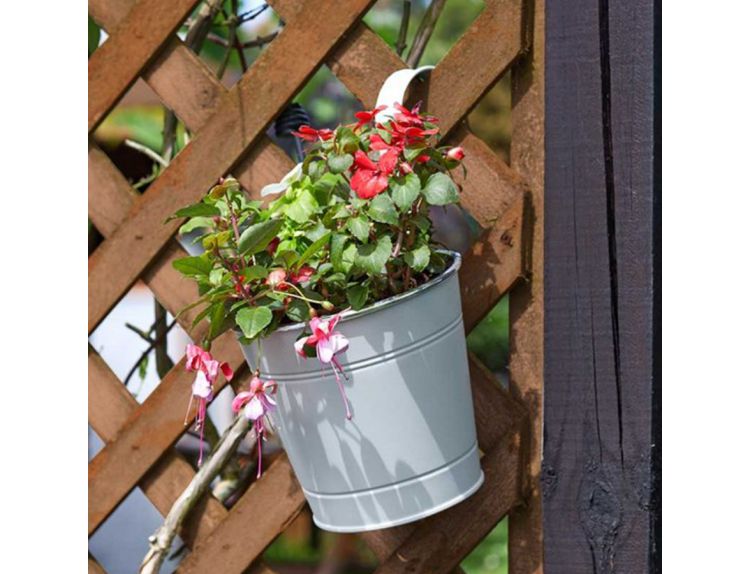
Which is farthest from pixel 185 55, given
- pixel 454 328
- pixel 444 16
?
pixel 444 16

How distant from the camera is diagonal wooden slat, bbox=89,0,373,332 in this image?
1.38m

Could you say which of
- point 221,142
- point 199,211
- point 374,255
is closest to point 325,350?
point 374,255

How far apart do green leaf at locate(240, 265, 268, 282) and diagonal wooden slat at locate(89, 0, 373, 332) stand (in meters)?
0.33

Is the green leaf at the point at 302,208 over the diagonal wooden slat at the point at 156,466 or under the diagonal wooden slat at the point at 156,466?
Answer: over

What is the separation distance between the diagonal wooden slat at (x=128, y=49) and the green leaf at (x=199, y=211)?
0.39 m

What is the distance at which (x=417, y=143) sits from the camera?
1.14 m

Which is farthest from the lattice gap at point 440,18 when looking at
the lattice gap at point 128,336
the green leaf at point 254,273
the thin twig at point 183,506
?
the green leaf at point 254,273

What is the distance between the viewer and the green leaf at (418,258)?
3.73 feet

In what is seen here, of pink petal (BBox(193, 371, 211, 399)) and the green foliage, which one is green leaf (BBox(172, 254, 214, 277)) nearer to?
the green foliage

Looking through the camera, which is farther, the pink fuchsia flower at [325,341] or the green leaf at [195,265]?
the green leaf at [195,265]

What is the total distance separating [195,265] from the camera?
1.19m

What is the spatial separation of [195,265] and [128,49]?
1.47ft

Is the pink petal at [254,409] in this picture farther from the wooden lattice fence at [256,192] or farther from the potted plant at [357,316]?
the wooden lattice fence at [256,192]

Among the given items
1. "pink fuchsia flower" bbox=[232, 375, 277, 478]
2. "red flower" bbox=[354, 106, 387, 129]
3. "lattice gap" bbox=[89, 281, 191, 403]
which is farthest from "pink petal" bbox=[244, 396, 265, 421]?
"lattice gap" bbox=[89, 281, 191, 403]
